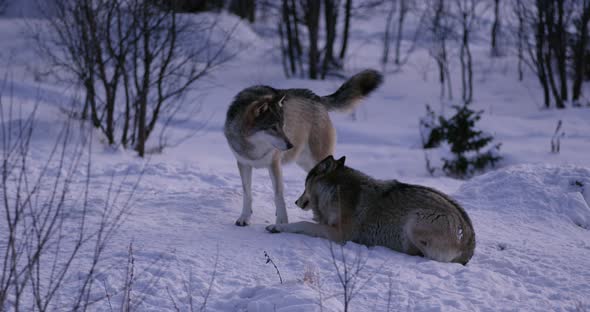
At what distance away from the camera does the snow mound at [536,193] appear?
6.98 metres

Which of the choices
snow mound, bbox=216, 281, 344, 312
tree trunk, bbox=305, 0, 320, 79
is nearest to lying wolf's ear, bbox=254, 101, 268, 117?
snow mound, bbox=216, 281, 344, 312

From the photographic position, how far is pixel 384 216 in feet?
17.5

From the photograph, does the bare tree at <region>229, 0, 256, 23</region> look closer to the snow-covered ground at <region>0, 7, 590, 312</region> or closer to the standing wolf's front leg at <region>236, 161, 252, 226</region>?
the snow-covered ground at <region>0, 7, 590, 312</region>

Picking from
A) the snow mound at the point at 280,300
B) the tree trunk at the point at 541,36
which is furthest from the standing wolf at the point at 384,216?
the tree trunk at the point at 541,36

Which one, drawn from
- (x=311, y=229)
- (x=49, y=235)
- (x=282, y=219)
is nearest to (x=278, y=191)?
(x=282, y=219)

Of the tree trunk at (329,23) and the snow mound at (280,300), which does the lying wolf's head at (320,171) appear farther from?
the tree trunk at (329,23)

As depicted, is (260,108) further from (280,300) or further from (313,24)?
(313,24)

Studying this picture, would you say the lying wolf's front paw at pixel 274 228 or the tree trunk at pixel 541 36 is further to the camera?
the tree trunk at pixel 541 36

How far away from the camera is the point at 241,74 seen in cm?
2202

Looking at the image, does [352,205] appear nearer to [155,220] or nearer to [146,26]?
[155,220]

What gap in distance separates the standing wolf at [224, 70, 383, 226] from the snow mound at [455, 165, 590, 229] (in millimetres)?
2007

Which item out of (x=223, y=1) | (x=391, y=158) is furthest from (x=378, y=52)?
(x=391, y=158)

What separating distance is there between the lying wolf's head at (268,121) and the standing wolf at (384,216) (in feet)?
1.56

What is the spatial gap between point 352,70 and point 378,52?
4483 mm
